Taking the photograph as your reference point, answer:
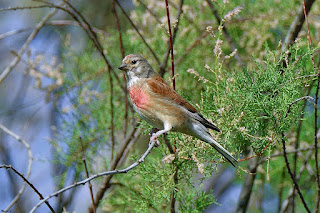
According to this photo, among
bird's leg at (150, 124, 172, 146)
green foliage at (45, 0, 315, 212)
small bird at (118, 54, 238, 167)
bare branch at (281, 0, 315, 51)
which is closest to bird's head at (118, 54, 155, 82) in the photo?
small bird at (118, 54, 238, 167)

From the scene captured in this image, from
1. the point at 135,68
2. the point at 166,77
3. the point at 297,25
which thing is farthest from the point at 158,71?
the point at 297,25

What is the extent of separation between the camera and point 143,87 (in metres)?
2.73

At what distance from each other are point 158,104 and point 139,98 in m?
0.12

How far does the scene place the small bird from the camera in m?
2.44

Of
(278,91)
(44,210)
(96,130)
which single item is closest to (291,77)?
(278,91)

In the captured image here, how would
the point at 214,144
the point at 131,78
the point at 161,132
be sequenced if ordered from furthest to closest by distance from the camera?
the point at 131,78
the point at 161,132
the point at 214,144

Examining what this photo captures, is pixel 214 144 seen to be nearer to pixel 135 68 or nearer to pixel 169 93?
pixel 169 93

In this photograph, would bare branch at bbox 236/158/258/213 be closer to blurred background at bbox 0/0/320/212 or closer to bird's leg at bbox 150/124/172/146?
blurred background at bbox 0/0/320/212

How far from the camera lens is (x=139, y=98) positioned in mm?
2676

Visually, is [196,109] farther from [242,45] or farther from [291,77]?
[242,45]

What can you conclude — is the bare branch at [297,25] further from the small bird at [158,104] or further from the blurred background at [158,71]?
the small bird at [158,104]

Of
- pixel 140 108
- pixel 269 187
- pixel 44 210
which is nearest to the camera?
pixel 140 108

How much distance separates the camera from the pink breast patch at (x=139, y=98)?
104 inches

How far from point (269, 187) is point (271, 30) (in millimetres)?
1316
